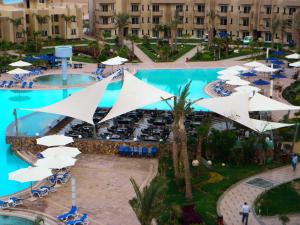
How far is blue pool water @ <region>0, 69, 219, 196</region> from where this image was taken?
25591 mm

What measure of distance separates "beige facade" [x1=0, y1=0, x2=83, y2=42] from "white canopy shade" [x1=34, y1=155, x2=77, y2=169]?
48290 mm

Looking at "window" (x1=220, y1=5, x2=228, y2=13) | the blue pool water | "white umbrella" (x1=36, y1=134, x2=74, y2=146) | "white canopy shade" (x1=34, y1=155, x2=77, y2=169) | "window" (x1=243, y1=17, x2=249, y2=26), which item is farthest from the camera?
"window" (x1=220, y1=5, x2=228, y2=13)

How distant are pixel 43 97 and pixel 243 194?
24.5 m

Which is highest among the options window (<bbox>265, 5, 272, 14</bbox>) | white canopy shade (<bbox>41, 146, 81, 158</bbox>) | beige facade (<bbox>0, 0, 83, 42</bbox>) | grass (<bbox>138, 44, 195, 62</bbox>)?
window (<bbox>265, 5, 272, 14</bbox>)

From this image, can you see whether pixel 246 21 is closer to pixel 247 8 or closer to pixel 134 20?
pixel 247 8

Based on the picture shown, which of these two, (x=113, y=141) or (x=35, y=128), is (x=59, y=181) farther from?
(x=35, y=128)

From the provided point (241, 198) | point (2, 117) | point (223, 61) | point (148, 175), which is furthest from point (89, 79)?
point (241, 198)

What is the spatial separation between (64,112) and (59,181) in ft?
19.9

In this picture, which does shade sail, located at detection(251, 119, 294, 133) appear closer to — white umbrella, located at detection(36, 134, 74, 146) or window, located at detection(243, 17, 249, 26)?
white umbrella, located at detection(36, 134, 74, 146)

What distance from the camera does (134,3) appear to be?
76.8 metres

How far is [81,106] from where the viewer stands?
28625 millimetres

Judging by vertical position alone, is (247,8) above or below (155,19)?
above

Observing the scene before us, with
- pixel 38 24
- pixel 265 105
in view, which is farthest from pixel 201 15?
pixel 265 105

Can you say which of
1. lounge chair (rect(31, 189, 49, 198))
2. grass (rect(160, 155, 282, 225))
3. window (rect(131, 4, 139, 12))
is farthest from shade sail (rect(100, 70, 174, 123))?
window (rect(131, 4, 139, 12))
